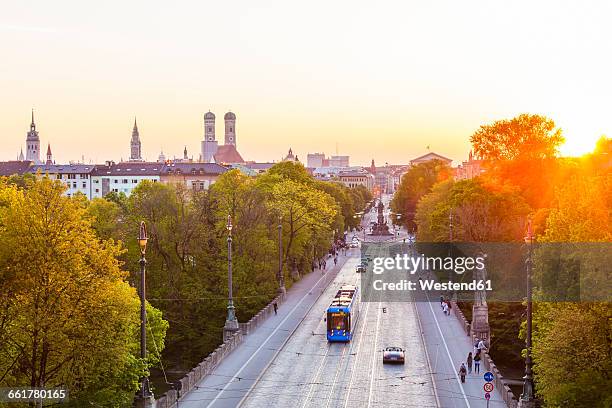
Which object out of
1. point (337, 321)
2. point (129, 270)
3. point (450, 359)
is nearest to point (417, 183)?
point (129, 270)

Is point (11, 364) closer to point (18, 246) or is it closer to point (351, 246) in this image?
point (18, 246)

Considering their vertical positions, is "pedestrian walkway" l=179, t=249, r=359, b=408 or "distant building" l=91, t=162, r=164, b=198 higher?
"distant building" l=91, t=162, r=164, b=198

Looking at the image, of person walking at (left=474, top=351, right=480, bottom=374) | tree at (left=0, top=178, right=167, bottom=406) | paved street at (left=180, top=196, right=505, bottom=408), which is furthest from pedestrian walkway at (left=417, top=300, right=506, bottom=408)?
tree at (left=0, top=178, right=167, bottom=406)

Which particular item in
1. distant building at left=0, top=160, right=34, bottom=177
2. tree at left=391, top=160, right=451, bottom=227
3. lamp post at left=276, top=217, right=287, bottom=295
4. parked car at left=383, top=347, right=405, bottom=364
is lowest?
parked car at left=383, top=347, right=405, bottom=364

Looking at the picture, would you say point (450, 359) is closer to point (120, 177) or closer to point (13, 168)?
point (120, 177)

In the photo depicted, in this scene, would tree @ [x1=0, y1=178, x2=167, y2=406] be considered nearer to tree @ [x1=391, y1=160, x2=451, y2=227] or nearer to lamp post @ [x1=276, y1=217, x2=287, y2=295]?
lamp post @ [x1=276, y1=217, x2=287, y2=295]
